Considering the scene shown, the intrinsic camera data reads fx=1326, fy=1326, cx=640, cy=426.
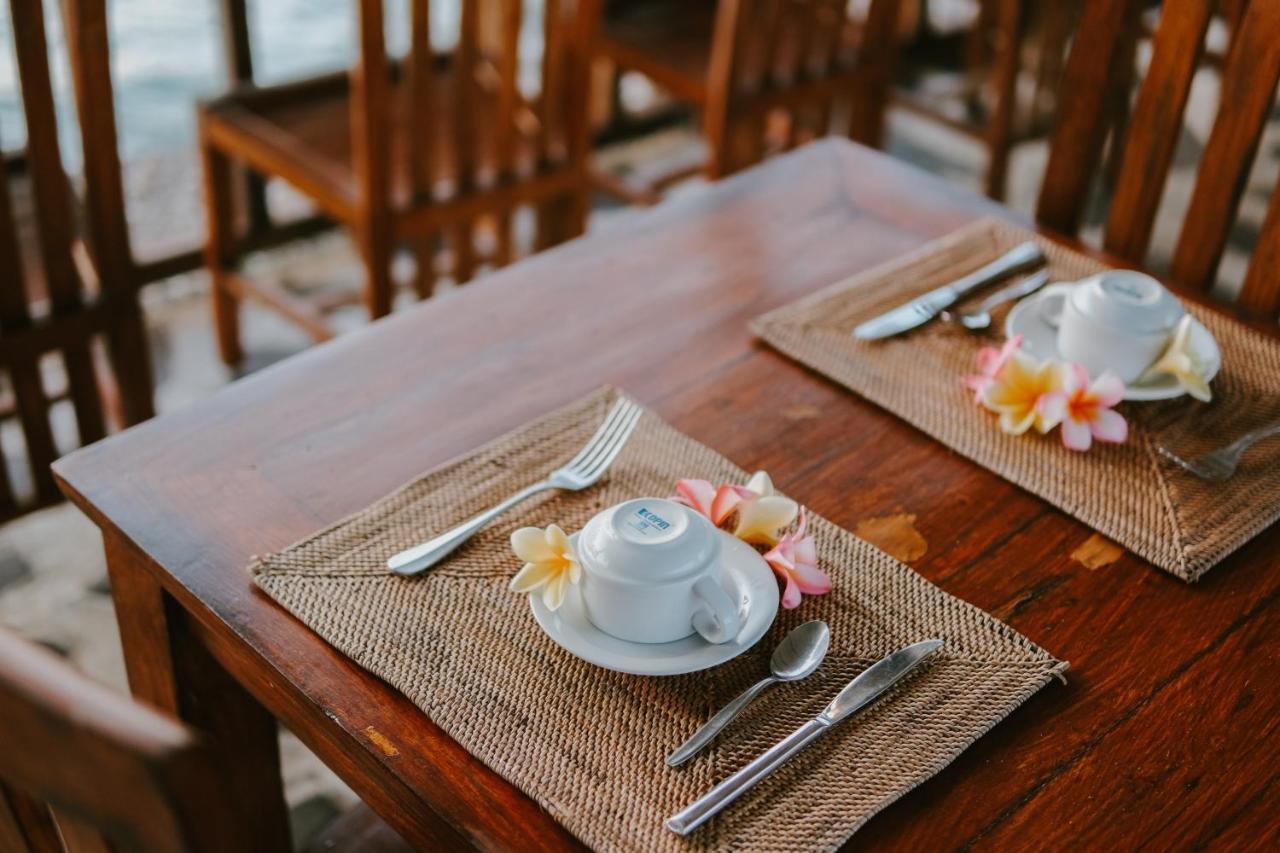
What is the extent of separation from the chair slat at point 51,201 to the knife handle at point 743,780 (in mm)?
1145

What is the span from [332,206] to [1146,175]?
3.97 ft

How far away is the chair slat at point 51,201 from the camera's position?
4.69 ft

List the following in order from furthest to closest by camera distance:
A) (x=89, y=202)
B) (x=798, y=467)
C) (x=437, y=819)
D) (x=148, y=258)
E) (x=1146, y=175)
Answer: (x=148, y=258)
(x=89, y=202)
(x=1146, y=175)
(x=798, y=467)
(x=437, y=819)

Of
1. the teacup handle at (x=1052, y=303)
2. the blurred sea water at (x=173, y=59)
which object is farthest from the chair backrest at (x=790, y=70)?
the teacup handle at (x=1052, y=303)

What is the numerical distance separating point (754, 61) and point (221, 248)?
102 cm

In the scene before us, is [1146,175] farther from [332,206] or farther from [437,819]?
[332,206]

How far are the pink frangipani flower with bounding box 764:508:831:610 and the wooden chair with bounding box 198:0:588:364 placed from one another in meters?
1.18

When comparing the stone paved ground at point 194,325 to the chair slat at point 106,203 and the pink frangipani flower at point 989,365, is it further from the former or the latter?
the pink frangipani flower at point 989,365

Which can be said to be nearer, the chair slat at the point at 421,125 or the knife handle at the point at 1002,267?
the knife handle at the point at 1002,267

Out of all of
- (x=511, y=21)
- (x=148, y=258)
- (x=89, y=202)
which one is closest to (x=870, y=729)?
(x=89, y=202)

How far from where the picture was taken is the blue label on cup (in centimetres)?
81

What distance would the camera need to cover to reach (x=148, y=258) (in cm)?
247

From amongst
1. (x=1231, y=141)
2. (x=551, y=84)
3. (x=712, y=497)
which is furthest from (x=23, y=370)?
(x=1231, y=141)

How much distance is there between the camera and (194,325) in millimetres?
2533
